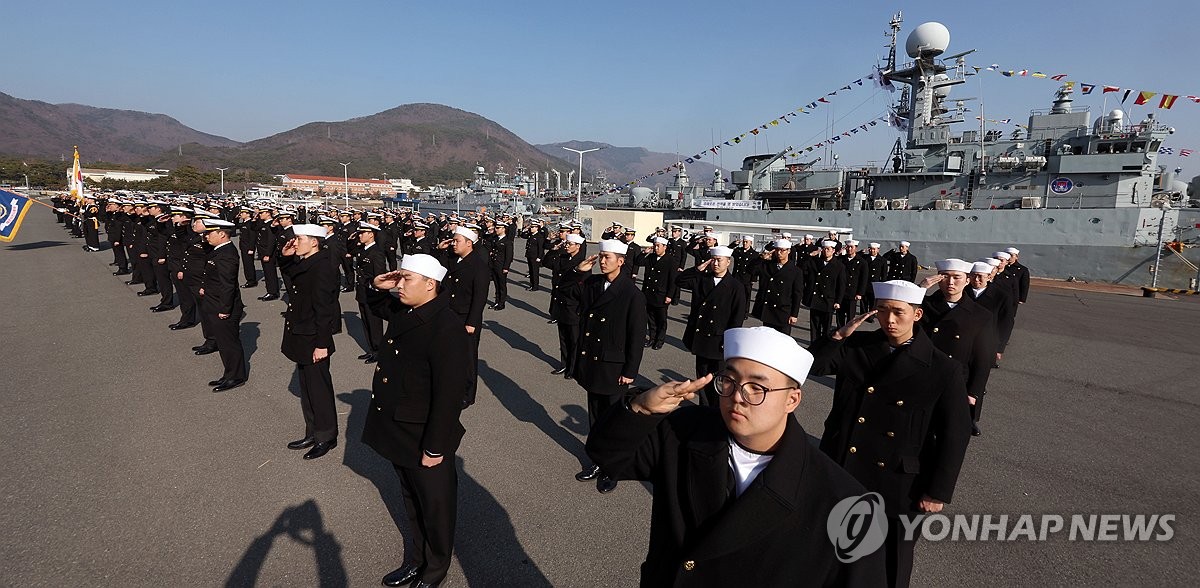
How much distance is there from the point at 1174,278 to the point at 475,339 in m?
24.6

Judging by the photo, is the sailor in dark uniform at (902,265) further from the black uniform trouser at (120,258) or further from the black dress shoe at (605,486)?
the black uniform trouser at (120,258)

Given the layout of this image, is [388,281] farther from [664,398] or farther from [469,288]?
[469,288]

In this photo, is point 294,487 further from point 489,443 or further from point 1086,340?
point 1086,340

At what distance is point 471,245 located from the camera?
23.2 feet

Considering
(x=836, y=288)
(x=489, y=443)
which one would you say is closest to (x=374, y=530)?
(x=489, y=443)

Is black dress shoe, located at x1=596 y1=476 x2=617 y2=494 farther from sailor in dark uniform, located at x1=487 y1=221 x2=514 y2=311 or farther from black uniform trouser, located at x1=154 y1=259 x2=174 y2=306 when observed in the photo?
black uniform trouser, located at x1=154 y1=259 x2=174 y2=306

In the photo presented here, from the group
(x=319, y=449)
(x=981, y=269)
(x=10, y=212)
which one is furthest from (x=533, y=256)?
(x=10, y=212)

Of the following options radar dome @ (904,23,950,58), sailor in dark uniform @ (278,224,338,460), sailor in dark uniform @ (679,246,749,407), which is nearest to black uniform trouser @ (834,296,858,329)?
sailor in dark uniform @ (679,246,749,407)

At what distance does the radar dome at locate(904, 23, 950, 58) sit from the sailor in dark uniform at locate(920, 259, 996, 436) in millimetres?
27587

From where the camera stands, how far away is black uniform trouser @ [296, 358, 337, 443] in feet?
15.7

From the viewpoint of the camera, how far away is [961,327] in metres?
4.42

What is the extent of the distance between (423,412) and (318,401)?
90.1 inches

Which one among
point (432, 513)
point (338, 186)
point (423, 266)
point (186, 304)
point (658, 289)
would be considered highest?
point (338, 186)

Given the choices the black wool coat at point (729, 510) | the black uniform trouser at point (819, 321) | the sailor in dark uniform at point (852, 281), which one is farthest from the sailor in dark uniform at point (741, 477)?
the sailor in dark uniform at point (852, 281)
